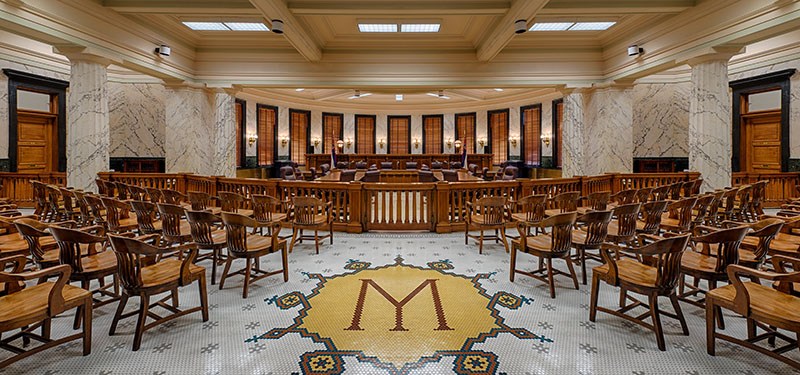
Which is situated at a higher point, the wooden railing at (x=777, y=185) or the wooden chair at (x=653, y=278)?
the wooden railing at (x=777, y=185)

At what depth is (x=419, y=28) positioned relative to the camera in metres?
9.37

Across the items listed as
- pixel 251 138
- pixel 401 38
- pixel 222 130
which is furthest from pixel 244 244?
pixel 251 138

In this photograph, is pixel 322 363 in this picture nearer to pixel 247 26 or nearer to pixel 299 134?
pixel 247 26


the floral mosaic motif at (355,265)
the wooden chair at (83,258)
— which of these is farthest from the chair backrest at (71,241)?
the floral mosaic motif at (355,265)

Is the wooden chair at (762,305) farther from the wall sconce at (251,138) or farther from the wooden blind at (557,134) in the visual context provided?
the wall sconce at (251,138)

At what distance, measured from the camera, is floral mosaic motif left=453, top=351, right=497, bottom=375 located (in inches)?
102

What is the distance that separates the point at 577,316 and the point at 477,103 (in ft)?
53.3

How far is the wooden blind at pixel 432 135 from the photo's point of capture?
20.2 meters

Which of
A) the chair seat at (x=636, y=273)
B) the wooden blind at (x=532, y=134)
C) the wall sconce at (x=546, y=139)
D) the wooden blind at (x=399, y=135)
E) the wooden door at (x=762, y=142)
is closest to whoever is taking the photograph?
the chair seat at (x=636, y=273)

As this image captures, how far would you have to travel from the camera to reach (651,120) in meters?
Result: 13.0

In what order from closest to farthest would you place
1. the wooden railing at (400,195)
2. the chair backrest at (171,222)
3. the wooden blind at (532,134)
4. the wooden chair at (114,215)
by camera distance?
the chair backrest at (171,222)
the wooden chair at (114,215)
the wooden railing at (400,195)
the wooden blind at (532,134)

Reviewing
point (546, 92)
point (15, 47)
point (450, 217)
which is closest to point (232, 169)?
point (15, 47)

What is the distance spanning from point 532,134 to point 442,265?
1324cm

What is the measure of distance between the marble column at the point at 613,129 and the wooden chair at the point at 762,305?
837cm
